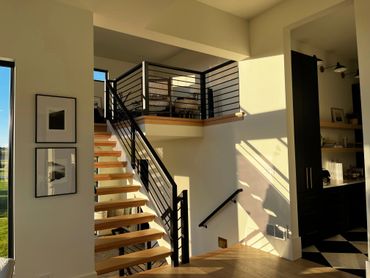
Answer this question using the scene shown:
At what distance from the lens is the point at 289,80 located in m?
3.78

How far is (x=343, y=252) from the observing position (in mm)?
3807

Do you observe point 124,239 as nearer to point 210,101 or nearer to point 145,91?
point 145,91

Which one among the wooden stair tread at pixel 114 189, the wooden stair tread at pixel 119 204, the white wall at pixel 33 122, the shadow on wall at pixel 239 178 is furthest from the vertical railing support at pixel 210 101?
the white wall at pixel 33 122

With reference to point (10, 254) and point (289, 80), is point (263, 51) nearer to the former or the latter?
point (289, 80)

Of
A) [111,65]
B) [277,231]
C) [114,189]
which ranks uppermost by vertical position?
[111,65]

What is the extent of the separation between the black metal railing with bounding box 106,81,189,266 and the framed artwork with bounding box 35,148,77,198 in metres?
1.24

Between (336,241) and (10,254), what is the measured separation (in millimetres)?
4224

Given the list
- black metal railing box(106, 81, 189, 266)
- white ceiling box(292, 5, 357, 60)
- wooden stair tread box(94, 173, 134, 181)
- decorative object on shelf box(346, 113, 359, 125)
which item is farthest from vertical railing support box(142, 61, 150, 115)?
decorative object on shelf box(346, 113, 359, 125)

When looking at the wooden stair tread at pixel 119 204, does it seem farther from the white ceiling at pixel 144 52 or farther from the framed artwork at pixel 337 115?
the framed artwork at pixel 337 115

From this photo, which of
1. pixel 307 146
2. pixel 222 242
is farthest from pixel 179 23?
pixel 222 242

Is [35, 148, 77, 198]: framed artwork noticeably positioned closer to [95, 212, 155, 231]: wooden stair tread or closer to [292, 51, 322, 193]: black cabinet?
[95, 212, 155, 231]: wooden stair tread

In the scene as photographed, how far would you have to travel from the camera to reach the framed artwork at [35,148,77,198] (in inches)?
103

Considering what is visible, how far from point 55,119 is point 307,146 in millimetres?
3229

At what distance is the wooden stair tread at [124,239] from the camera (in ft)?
10.9
